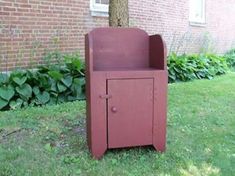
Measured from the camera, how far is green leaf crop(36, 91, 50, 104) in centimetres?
535

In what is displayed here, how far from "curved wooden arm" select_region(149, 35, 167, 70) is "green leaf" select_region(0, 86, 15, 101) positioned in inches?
95.6

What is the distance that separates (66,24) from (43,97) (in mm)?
1901

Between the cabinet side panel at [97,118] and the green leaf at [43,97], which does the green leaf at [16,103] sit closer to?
the green leaf at [43,97]

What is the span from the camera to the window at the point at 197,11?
1145cm

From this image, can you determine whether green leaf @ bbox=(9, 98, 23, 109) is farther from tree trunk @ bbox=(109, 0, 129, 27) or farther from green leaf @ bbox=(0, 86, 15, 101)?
tree trunk @ bbox=(109, 0, 129, 27)

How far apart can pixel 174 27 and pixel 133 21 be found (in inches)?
90.2

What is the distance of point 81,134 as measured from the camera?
3965 mm

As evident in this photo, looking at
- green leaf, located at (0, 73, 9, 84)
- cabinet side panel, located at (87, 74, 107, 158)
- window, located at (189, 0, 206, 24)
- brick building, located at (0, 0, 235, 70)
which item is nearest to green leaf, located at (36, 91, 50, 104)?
green leaf, located at (0, 73, 9, 84)

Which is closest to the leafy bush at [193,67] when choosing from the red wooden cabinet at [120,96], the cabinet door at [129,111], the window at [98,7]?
the window at [98,7]

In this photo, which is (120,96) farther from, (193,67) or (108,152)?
(193,67)

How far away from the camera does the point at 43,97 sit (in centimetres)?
539

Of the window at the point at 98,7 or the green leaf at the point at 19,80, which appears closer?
the green leaf at the point at 19,80

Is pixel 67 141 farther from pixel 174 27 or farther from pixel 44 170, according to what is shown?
pixel 174 27

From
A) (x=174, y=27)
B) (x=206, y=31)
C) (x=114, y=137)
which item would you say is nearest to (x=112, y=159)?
(x=114, y=137)
